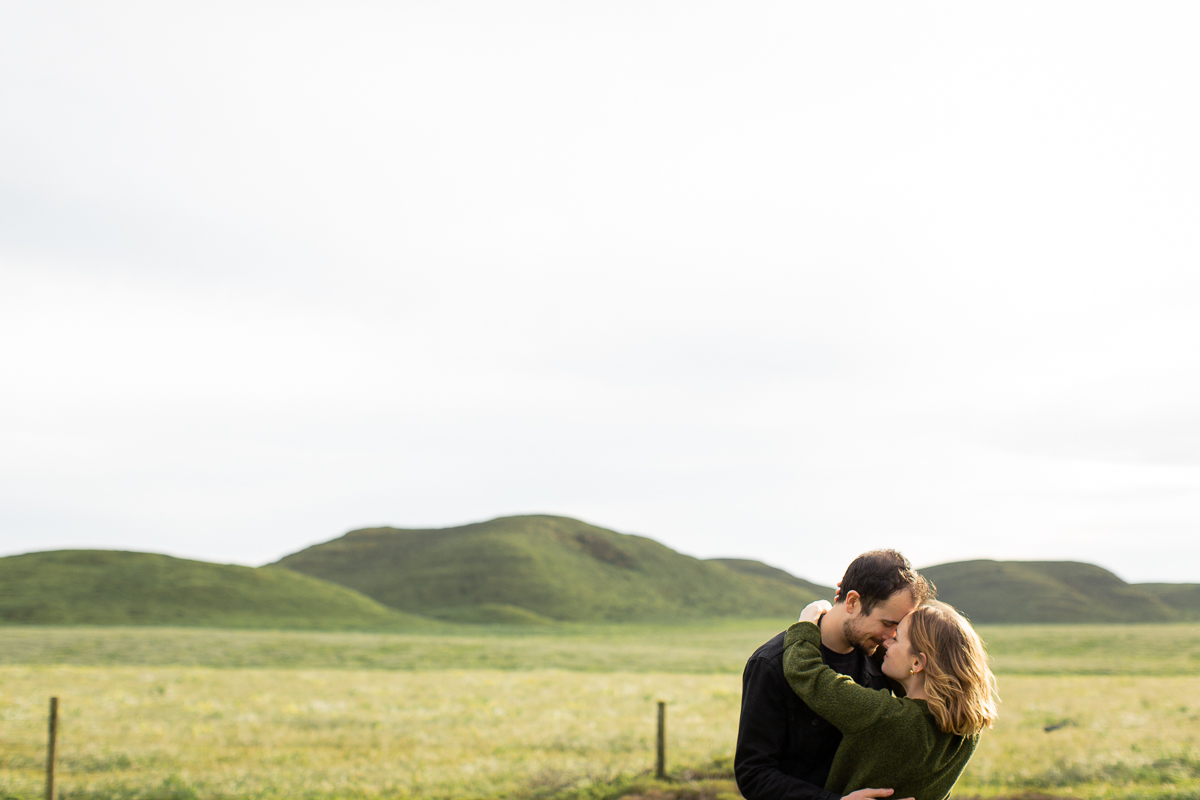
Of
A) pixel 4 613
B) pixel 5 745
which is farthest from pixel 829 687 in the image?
pixel 4 613

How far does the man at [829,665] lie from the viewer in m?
3.48

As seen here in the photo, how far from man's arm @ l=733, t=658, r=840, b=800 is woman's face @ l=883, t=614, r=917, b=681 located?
45cm

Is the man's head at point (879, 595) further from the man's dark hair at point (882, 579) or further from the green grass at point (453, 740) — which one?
the green grass at point (453, 740)

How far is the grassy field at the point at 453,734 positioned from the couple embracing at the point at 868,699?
1188 centimetres

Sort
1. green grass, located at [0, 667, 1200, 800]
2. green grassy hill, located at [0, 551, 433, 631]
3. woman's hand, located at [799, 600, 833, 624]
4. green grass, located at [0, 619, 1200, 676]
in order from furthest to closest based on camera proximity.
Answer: green grassy hill, located at [0, 551, 433, 631]
green grass, located at [0, 619, 1200, 676]
green grass, located at [0, 667, 1200, 800]
woman's hand, located at [799, 600, 833, 624]

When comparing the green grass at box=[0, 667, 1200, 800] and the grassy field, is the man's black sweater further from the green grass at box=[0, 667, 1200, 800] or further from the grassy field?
the grassy field

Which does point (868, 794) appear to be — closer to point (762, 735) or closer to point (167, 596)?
point (762, 735)

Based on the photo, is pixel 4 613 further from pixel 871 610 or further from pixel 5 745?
pixel 871 610

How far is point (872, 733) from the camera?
11.3ft

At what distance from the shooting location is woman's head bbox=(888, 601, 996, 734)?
3.38 metres

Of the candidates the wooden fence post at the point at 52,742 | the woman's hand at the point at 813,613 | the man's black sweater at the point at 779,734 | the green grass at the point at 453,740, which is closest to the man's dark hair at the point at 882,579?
the woman's hand at the point at 813,613

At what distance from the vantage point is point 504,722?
24.0 meters

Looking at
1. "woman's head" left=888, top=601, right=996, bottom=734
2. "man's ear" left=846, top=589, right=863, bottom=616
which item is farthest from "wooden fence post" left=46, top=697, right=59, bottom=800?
"woman's head" left=888, top=601, right=996, bottom=734

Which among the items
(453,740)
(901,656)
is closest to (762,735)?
(901,656)
